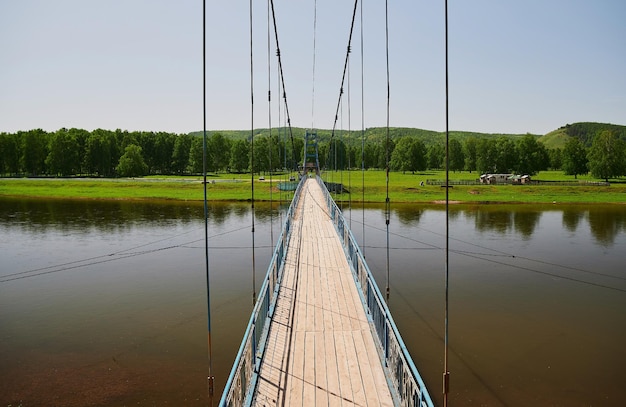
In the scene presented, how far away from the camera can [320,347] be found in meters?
7.92

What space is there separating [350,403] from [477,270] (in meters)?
15.1

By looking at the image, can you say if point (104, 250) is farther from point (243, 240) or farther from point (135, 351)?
point (135, 351)

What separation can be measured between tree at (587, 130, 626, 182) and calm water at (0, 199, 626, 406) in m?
42.8

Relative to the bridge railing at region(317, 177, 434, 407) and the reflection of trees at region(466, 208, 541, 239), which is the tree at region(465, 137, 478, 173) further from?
the bridge railing at region(317, 177, 434, 407)

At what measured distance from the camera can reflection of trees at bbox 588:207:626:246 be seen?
28.7 meters

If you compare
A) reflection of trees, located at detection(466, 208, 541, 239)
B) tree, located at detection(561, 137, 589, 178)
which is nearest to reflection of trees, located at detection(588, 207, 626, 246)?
reflection of trees, located at detection(466, 208, 541, 239)

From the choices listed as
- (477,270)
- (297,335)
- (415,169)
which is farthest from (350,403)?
(415,169)

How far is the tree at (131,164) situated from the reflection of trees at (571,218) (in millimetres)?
71147

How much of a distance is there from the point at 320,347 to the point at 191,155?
312 ft

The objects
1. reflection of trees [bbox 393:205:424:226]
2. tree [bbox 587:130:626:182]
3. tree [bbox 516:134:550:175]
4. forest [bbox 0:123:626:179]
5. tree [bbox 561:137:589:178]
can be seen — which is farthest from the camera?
tree [bbox 516:134:550:175]

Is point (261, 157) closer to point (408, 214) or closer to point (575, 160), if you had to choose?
point (575, 160)

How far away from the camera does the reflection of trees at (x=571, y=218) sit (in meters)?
33.0

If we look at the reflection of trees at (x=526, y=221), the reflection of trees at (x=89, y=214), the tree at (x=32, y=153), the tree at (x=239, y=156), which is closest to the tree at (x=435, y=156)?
the tree at (x=239, y=156)

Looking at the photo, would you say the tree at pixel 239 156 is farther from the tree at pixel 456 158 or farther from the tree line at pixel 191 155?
the tree at pixel 456 158
